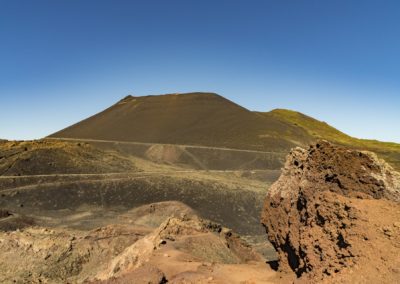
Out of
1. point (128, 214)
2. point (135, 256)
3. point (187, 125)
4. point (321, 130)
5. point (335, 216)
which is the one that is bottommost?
point (128, 214)

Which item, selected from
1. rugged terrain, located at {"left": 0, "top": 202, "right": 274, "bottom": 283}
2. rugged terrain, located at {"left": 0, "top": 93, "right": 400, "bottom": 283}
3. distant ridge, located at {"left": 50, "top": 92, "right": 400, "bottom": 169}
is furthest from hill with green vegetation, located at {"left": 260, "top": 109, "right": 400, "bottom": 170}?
rugged terrain, located at {"left": 0, "top": 202, "right": 274, "bottom": 283}

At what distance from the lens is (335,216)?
759 cm

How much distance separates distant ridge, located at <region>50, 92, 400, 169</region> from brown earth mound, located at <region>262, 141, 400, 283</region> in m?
50.6

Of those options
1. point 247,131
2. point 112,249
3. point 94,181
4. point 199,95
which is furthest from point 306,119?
point 112,249

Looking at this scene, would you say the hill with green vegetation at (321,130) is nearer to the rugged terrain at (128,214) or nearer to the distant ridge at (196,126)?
the distant ridge at (196,126)

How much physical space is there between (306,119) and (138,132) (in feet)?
151

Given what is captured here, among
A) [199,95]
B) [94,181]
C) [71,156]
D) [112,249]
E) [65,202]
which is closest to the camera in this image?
[112,249]

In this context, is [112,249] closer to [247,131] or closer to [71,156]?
[71,156]

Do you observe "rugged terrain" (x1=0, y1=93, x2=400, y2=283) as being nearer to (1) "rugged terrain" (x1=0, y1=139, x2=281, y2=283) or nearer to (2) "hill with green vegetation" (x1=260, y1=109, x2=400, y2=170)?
(1) "rugged terrain" (x1=0, y1=139, x2=281, y2=283)

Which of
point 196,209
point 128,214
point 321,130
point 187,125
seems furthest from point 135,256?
point 321,130

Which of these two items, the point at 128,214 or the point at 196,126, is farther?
the point at 196,126

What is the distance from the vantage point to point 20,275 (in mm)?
13320

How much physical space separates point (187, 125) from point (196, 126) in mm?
1616

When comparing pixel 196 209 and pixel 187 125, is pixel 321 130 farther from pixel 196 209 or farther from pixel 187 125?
pixel 196 209
